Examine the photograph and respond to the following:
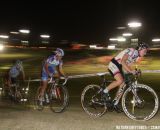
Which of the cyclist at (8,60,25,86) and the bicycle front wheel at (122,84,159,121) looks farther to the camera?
the cyclist at (8,60,25,86)

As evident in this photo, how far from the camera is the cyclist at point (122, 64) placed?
340 inches

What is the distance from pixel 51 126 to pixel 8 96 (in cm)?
538

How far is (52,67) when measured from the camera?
1041 cm

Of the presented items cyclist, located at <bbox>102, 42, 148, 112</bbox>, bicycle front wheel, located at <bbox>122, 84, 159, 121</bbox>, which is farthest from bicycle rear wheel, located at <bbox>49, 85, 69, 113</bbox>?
bicycle front wheel, located at <bbox>122, 84, 159, 121</bbox>

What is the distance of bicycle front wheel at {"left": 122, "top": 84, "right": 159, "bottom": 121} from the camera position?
333 inches

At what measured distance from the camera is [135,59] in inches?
346

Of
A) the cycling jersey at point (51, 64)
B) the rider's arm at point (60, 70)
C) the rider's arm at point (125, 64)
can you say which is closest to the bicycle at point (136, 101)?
the rider's arm at point (125, 64)

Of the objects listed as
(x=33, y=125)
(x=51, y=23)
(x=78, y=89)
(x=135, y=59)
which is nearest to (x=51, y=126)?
(x=33, y=125)

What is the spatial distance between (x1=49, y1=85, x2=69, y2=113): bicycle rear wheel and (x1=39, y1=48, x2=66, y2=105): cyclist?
0.36 meters

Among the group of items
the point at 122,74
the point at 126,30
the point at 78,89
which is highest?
the point at 126,30

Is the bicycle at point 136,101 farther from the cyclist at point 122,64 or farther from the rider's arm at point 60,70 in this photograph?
the rider's arm at point 60,70

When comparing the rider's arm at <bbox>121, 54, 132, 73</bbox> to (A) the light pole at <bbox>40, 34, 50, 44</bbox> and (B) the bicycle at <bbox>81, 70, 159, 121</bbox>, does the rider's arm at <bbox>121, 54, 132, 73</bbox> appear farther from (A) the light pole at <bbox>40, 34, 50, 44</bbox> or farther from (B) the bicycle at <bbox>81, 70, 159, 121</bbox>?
(A) the light pole at <bbox>40, 34, 50, 44</bbox>

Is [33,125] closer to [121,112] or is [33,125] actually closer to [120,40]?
[121,112]

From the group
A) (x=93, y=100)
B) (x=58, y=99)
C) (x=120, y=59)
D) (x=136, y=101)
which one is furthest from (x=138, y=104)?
(x=58, y=99)
